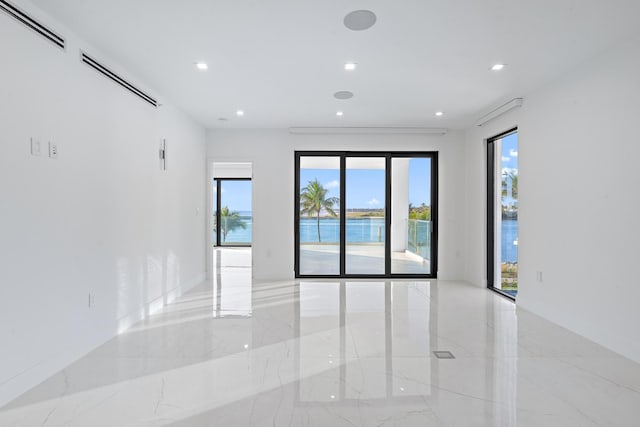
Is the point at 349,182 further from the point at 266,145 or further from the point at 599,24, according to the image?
the point at 599,24

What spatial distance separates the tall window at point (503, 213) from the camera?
15.8 feet

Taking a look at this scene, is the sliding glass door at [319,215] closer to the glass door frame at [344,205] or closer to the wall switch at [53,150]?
the glass door frame at [344,205]

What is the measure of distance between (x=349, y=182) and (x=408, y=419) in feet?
14.7

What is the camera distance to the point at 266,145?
237 inches

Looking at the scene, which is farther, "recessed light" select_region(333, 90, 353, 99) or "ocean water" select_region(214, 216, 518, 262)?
"ocean water" select_region(214, 216, 518, 262)

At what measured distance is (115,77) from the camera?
10.8 feet

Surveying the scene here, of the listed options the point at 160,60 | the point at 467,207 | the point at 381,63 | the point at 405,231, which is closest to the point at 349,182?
the point at 405,231

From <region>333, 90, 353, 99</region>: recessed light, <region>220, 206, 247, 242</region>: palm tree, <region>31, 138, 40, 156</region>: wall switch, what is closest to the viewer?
<region>31, 138, 40, 156</region>: wall switch

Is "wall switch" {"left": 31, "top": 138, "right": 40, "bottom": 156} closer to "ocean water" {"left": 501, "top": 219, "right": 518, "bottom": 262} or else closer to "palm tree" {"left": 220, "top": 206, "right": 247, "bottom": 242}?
"ocean water" {"left": 501, "top": 219, "right": 518, "bottom": 262}

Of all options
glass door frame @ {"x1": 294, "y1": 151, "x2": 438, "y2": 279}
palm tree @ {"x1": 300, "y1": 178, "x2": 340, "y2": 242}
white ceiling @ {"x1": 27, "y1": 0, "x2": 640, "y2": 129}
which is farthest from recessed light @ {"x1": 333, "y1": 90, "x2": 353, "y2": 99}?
palm tree @ {"x1": 300, "y1": 178, "x2": 340, "y2": 242}

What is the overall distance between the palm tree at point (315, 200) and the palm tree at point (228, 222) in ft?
17.8

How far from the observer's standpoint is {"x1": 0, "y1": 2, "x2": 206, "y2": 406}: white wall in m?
2.21

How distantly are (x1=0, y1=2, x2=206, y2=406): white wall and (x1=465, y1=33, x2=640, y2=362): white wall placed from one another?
4500mm

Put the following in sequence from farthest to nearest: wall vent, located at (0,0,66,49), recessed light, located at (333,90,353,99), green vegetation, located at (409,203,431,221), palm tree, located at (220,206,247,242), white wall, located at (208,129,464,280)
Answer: palm tree, located at (220,206,247,242) → green vegetation, located at (409,203,431,221) → white wall, located at (208,129,464,280) → recessed light, located at (333,90,353,99) → wall vent, located at (0,0,66,49)
